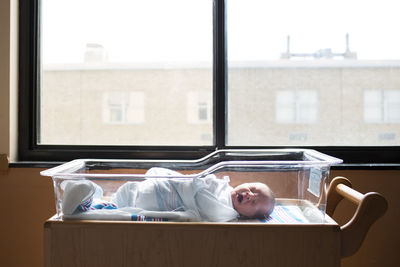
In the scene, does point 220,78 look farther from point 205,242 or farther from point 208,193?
point 205,242

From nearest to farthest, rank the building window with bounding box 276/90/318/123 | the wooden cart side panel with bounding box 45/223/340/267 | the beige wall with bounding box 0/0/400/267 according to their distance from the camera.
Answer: the wooden cart side panel with bounding box 45/223/340/267 < the beige wall with bounding box 0/0/400/267 < the building window with bounding box 276/90/318/123

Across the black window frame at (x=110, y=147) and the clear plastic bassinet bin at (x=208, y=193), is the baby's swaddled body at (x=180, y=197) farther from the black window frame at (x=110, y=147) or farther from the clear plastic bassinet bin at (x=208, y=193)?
the black window frame at (x=110, y=147)

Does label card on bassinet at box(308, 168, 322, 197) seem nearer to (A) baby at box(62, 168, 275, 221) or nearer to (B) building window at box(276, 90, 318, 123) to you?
(A) baby at box(62, 168, 275, 221)

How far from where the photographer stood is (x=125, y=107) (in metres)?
1.87

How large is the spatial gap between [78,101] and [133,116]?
11.5 inches

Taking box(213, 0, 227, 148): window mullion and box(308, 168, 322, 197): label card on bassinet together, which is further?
box(213, 0, 227, 148): window mullion

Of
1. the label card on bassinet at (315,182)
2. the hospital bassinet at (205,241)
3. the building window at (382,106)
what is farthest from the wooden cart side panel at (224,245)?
the building window at (382,106)

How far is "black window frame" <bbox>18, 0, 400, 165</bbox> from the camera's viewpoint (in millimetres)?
1765

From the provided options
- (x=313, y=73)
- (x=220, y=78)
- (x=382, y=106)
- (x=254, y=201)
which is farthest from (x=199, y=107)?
(x=382, y=106)

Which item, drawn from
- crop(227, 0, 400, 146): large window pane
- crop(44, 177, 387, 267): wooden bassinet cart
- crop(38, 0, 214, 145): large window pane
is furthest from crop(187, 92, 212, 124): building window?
crop(44, 177, 387, 267): wooden bassinet cart

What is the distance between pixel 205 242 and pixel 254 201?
0.79 feet

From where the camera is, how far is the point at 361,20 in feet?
5.92

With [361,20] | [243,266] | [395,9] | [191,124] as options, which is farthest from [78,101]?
[395,9]

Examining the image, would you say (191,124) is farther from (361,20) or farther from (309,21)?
(361,20)
